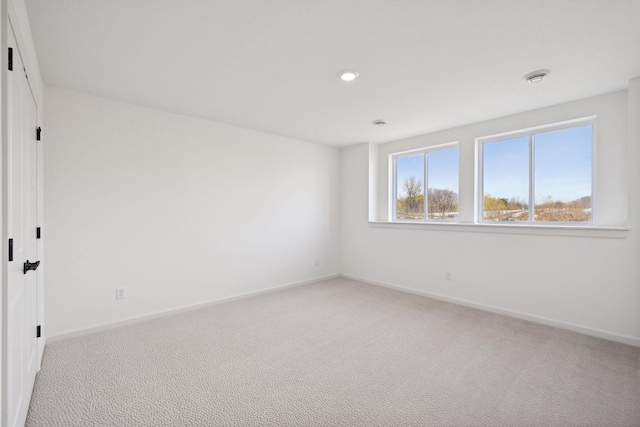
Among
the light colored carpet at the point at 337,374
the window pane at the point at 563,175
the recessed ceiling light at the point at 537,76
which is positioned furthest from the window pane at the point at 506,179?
the light colored carpet at the point at 337,374

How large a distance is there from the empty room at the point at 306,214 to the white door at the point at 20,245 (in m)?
0.03

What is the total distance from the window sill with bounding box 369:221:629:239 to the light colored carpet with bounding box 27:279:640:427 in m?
1.02

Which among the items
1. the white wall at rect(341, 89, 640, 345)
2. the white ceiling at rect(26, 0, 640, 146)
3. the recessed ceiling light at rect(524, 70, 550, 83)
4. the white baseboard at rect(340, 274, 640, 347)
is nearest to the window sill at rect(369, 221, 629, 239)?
the white wall at rect(341, 89, 640, 345)

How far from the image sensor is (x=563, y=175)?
338cm

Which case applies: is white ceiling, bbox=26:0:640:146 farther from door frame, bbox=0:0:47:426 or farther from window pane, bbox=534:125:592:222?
window pane, bbox=534:125:592:222

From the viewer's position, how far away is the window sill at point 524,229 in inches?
112

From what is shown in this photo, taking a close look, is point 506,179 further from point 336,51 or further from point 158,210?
point 158,210

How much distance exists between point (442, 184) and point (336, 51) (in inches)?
118

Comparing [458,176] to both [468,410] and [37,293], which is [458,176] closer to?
[468,410]

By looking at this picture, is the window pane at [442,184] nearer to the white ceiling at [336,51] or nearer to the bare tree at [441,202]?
the bare tree at [441,202]

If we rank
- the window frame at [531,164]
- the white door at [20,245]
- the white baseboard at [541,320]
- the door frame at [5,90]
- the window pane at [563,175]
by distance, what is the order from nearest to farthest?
the door frame at [5,90], the white door at [20,245], the white baseboard at [541,320], the window frame at [531,164], the window pane at [563,175]

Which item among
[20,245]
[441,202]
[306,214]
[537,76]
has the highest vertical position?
[537,76]

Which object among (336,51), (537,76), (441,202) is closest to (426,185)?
(441,202)

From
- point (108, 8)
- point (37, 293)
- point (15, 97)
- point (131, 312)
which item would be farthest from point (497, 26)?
point (131, 312)
